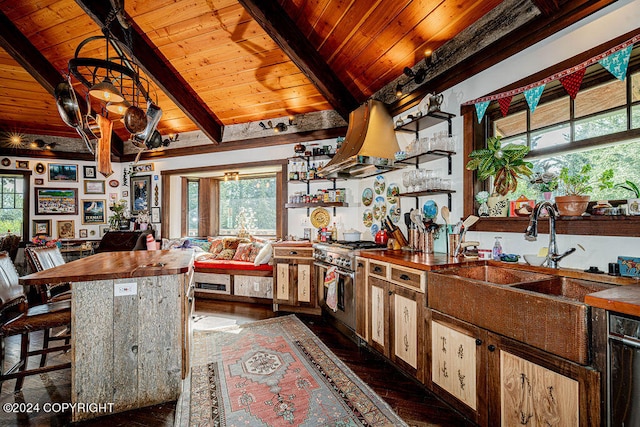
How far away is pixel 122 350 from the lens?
6.83 ft

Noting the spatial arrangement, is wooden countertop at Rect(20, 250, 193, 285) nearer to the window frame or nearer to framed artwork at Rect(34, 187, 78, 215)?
the window frame

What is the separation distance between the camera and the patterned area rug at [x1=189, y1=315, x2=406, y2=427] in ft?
6.52

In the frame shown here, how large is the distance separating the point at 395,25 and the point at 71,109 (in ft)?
9.76

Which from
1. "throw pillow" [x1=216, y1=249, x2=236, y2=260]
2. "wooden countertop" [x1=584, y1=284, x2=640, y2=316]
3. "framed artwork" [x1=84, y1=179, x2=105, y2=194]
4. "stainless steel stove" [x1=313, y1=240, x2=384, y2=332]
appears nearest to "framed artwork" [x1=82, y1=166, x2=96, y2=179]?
"framed artwork" [x1=84, y1=179, x2=105, y2=194]

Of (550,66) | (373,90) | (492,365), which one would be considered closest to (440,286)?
(492,365)

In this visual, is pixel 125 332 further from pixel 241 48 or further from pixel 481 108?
pixel 241 48

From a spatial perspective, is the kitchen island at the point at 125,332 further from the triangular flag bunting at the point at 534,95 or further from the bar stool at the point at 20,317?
the triangular flag bunting at the point at 534,95

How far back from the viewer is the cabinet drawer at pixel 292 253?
4.12 meters

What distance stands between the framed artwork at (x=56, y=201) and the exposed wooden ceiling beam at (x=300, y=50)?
536 cm

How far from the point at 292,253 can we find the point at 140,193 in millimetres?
3983

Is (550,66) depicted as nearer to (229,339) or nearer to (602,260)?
(602,260)

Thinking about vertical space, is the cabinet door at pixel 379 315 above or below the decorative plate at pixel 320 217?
below

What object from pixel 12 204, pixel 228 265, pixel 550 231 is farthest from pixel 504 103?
pixel 12 204

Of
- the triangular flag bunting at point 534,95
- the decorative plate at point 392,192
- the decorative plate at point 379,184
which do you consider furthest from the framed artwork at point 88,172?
the triangular flag bunting at point 534,95
